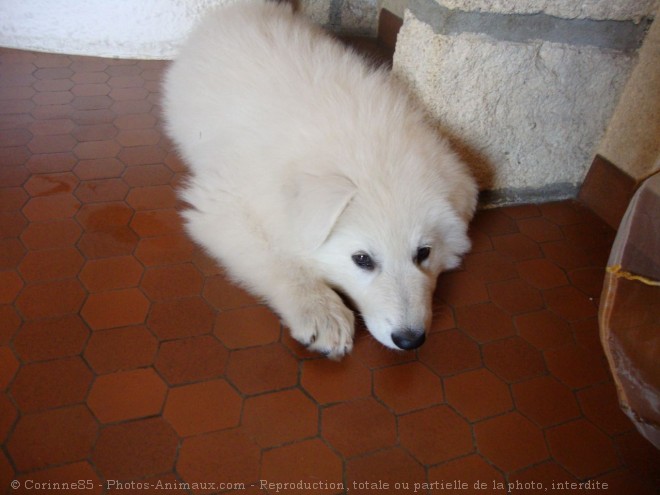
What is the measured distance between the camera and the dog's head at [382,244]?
166cm

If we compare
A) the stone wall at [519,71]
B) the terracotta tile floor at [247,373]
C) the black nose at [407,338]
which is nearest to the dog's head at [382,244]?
the black nose at [407,338]

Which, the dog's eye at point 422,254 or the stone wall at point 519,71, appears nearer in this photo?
the dog's eye at point 422,254

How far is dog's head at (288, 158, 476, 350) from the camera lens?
5.46 feet

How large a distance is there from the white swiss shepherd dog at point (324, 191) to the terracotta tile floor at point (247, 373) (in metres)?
0.16

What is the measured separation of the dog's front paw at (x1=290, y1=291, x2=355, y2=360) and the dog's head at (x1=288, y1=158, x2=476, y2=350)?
0.31 feet

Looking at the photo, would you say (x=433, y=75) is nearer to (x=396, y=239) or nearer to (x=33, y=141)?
(x=396, y=239)

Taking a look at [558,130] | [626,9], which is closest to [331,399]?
[558,130]

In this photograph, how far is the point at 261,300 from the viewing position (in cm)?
200

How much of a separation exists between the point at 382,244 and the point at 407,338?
0.35m

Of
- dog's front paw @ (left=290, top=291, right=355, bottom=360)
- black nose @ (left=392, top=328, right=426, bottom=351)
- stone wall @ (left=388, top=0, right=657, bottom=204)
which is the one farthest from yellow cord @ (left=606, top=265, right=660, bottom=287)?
stone wall @ (left=388, top=0, right=657, bottom=204)

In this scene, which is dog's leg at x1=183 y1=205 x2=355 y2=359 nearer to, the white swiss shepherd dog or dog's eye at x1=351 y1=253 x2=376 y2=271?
the white swiss shepherd dog

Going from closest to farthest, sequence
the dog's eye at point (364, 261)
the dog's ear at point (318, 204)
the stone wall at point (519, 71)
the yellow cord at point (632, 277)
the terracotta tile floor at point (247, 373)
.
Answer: the yellow cord at point (632, 277) → the terracotta tile floor at point (247, 373) → the dog's ear at point (318, 204) → the dog's eye at point (364, 261) → the stone wall at point (519, 71)

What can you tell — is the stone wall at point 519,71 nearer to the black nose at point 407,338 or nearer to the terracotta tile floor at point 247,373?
the terracotta tile floor at point 247,373

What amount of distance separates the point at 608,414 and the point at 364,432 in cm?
92
